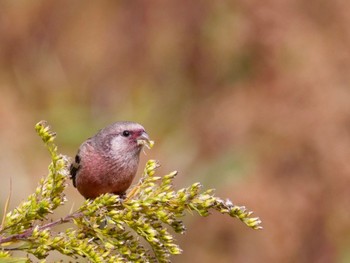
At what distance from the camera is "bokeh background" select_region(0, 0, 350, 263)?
25.9 feet

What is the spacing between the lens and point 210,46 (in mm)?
8992

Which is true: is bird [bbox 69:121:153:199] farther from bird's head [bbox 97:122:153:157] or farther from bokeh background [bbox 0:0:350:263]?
bokeh background [bbox 0:0:350:263]

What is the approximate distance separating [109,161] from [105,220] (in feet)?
4.60

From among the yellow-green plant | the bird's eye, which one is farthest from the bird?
the yellow-green plant

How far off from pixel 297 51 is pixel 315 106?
70cm

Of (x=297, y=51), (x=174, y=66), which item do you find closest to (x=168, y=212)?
(x=297, y=51)

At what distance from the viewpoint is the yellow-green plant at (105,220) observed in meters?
3.34

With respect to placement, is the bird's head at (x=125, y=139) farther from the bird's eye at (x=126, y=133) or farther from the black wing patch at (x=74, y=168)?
the black wing patch at (x=74, y=168)

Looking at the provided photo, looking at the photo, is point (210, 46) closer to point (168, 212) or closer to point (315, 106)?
point (315, 106)

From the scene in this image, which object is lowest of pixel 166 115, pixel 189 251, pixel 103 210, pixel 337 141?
pixel 103 210

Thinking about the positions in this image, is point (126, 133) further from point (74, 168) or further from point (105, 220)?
point (105, 220)

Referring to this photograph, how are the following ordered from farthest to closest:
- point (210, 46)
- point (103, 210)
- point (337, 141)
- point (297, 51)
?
point (210, 46)
point (297, 51)
point (337, 141)
point (103, 210)

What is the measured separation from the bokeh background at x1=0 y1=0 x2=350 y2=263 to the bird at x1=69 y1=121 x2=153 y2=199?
238 centimetres

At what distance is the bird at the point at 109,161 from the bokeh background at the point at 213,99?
2381 mm
